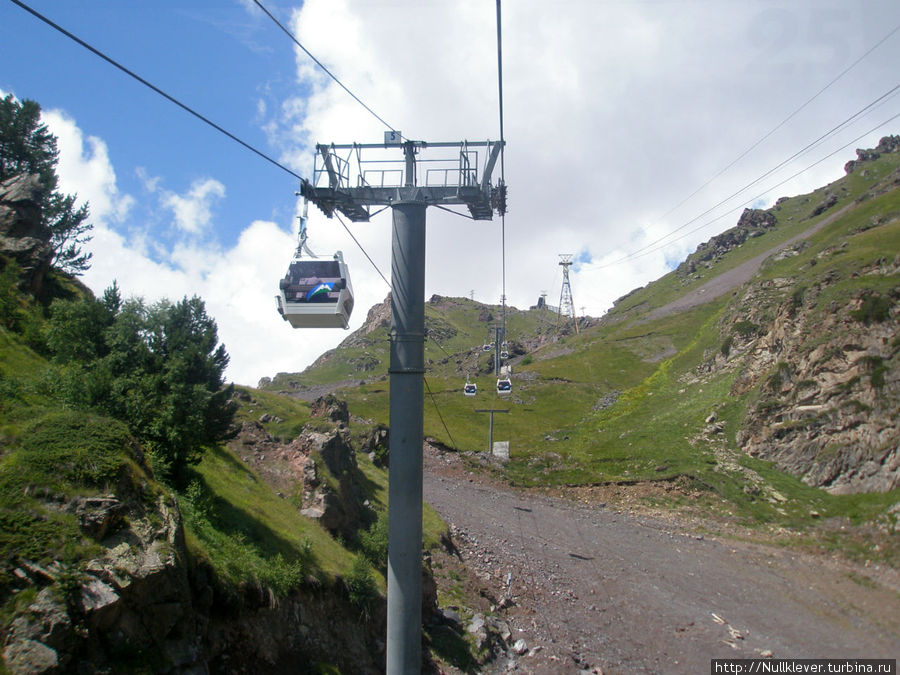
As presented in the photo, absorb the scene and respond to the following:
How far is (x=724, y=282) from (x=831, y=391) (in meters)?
129

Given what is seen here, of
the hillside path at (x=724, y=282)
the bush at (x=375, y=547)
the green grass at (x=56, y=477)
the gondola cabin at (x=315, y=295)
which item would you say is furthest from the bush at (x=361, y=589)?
the hillside path at (x=724, y=282)

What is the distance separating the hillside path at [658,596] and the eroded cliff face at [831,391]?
761 centimetres

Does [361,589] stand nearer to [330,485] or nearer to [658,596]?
[330,485]

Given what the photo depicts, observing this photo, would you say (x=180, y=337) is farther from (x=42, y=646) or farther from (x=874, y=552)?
(x=874, y=552)

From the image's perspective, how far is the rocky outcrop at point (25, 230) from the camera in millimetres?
34938

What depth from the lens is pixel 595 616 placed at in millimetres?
26062

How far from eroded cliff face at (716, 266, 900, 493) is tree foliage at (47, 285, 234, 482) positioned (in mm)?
32761

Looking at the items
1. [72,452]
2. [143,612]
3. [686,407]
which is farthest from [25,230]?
[686,407]

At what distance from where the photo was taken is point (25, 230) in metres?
37.1

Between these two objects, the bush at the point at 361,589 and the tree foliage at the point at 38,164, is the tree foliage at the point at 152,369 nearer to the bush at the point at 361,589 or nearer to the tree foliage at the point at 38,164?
the bush at the point at 361,589

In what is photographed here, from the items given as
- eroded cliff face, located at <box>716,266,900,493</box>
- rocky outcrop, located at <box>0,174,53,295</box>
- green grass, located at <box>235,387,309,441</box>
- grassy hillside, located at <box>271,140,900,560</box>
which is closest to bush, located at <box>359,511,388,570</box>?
green grass, located at <box>235,387,309,441</box>

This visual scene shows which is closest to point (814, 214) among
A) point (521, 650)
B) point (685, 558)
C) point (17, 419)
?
point (685, 558)

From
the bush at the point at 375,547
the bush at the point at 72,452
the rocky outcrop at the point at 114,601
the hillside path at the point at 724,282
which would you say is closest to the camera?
the rocky outcrop at the point at 114,601

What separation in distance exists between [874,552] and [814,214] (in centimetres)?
18644
